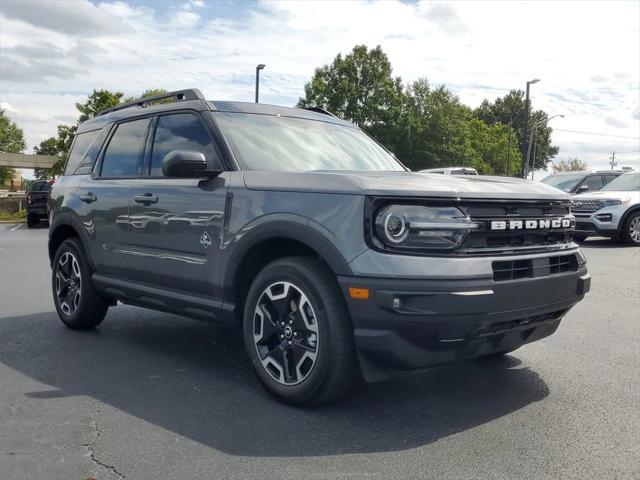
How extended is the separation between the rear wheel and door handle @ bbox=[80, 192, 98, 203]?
12423mm

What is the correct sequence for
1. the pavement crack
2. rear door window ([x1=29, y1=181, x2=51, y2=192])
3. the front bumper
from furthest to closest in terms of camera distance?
rear door window ([x1=29, y1=181, x2=51, y2=192])
the front bumper
the pavement crack

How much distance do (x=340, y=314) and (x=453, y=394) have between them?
1.03 meters

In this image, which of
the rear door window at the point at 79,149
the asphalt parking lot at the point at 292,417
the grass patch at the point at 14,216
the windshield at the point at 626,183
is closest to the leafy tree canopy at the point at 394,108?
the grass patch at the point at 14,216

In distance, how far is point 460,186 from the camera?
3635 mm

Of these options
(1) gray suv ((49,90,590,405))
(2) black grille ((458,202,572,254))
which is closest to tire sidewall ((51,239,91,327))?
(1) gray suv ((49,90,590,405))

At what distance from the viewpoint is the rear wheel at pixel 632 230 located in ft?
48.8

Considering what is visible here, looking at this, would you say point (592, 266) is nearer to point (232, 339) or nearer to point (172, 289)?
point (232, 339)

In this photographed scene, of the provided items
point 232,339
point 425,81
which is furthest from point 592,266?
point 425,81

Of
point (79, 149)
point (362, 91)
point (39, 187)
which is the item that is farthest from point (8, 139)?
point (79, 149)

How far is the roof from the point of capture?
192 inches

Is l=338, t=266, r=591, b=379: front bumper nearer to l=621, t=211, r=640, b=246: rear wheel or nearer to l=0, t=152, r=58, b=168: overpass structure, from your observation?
l=621, t=211, r=640, b=246: rear wheel

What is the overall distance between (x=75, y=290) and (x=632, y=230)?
499 inches

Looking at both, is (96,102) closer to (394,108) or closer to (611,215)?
(394,108)

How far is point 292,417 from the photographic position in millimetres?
3760
